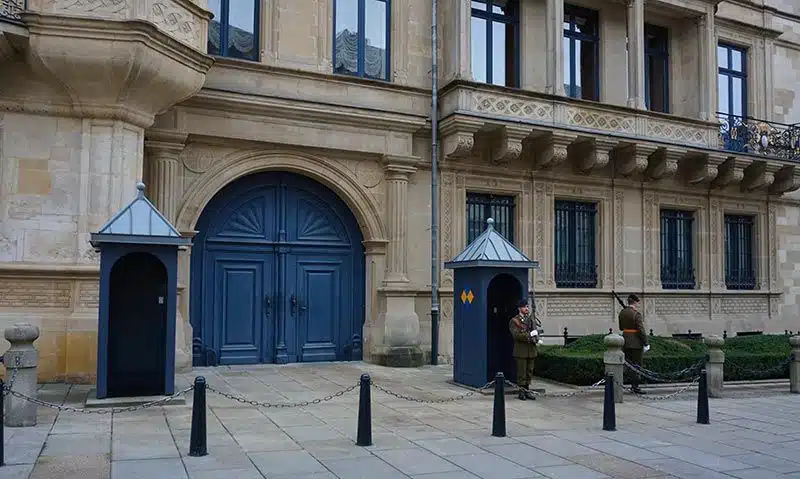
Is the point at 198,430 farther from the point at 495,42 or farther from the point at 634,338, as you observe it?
the point at 495,42

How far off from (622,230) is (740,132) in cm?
489

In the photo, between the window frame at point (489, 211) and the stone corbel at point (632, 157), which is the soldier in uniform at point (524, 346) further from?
the stone corbel at point (632, 157)

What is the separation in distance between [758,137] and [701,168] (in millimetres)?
2612

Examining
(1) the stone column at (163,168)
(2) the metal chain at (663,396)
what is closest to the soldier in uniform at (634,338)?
(2) the metal chain at (663,396)

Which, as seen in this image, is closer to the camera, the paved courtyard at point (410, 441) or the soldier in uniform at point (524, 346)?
the paved courtyard at point (410, 441)

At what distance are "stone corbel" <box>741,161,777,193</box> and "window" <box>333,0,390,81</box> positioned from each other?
36.1ft

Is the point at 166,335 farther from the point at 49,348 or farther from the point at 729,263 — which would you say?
the point at 729,263

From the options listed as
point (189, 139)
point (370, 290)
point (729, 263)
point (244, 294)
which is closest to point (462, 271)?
point (370, 290)

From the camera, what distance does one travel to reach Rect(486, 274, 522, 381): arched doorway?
1298 centimetres

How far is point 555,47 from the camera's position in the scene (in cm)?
1684

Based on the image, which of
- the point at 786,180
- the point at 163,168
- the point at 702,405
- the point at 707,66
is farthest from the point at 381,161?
the point at 786,180

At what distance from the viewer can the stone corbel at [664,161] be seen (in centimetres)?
1797

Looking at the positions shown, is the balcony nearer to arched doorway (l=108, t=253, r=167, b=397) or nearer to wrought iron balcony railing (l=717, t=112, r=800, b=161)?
arched doorway (l=108, t=253, r=167, b=397)

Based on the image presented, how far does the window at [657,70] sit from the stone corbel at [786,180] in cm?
400
